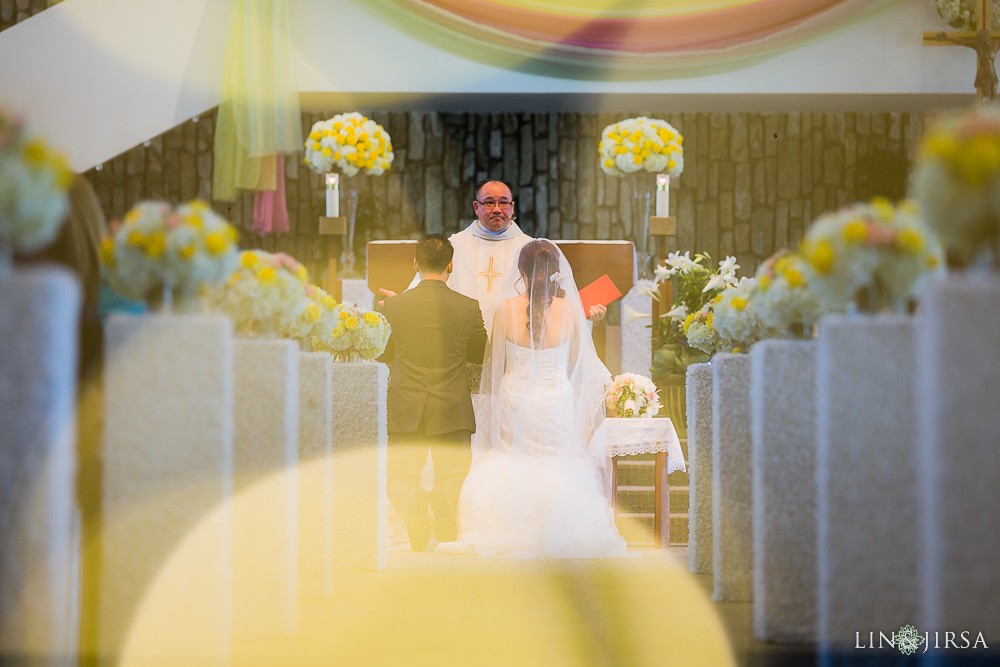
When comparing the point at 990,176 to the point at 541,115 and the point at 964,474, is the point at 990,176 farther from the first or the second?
the point at 541,115

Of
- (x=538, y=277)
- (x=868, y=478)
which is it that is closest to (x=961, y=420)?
(x=868, y=478)

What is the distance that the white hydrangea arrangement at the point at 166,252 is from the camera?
106 inches

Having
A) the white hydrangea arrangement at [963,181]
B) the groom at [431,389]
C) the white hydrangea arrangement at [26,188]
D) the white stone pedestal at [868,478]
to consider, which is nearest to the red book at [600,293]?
the groom at [431,389]

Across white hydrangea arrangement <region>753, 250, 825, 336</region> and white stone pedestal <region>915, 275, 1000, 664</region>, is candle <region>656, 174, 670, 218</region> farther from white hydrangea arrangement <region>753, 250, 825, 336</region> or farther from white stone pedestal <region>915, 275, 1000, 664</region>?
white stone pedestal <region>915, 275, 1000, 664</region>

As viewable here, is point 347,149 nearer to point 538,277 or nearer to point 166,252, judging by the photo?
point 538,277

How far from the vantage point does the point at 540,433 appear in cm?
552

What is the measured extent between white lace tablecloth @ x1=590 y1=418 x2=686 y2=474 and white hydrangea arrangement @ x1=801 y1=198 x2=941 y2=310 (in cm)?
278

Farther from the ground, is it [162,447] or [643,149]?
[643,149]

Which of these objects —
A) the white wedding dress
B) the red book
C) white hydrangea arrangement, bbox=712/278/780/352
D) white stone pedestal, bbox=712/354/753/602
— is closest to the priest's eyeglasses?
the red book

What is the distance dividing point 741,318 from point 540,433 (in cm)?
188

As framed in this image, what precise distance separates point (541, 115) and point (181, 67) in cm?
304

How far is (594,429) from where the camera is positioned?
5668 millimetres

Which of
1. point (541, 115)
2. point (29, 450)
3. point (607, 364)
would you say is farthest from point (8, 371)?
point (541, 115)

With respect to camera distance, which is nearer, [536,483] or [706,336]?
[706,336]
